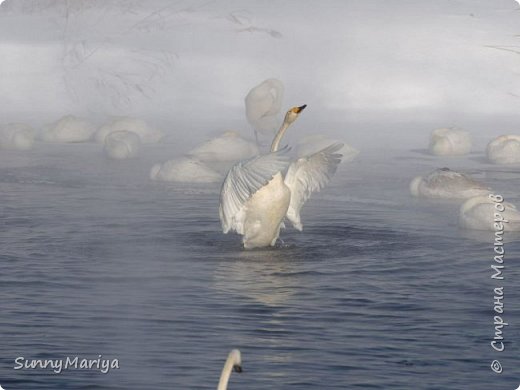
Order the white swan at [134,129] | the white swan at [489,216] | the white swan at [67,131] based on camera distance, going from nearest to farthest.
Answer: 1. the white swan at [489,216]
2. the white swan at [67,131]
3. the white swan at [134,129]

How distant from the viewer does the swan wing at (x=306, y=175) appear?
43.9 ft

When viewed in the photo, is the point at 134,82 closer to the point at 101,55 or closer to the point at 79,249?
the point at 101,55

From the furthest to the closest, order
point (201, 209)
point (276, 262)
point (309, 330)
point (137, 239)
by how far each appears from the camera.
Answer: point (201, 209), point (137, 239), point (276, 262), point (309, 330)

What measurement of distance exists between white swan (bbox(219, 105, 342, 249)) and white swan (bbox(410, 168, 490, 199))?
317cm

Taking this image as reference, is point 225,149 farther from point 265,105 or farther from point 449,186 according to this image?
point 449,186

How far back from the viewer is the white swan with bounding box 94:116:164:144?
23047mm

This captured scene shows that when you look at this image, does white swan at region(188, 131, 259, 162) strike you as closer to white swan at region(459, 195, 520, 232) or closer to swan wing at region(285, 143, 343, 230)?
white swan at region(459, 195, 520, 232)

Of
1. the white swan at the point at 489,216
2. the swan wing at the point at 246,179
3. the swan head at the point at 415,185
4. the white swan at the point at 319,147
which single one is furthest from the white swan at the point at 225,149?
the swan wing at the point at 246,179

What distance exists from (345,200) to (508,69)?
9.12m

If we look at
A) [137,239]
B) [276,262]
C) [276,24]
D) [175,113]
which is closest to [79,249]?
[137,239]

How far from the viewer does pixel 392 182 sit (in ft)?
58.9

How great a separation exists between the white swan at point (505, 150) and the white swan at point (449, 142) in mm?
865

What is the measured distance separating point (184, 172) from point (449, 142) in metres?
4.79

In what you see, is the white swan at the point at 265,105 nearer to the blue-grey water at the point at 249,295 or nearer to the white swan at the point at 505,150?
the white swan at the point at 505,150
